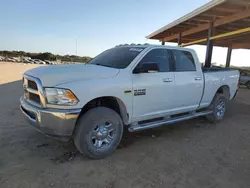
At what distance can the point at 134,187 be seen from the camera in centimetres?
263

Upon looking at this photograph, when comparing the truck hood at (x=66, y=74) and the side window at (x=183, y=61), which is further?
the side window at (x=183, y=61)

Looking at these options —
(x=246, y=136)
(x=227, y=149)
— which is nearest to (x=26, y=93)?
(x=227, y=149)

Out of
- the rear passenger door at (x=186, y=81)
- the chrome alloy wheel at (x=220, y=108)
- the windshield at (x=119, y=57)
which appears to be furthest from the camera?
the chrome alloy wheel at (x=220, y=108)

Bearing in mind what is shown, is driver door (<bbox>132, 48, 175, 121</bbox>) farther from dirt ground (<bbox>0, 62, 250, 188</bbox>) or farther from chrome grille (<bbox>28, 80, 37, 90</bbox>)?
chrome grille (<bbox>28, 80, 37, 90</bbox>)

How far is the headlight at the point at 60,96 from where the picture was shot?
2906 mm

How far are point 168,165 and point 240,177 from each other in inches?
41.7

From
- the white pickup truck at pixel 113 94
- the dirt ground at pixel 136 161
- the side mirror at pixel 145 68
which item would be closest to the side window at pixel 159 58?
the white pickup truck at pixel 113 94

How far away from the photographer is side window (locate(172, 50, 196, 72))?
4.53 meters

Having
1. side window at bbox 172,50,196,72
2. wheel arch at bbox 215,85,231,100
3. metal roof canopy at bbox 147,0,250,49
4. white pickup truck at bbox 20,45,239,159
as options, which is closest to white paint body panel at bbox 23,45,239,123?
white pickup truck at bbox 20,45,239,159

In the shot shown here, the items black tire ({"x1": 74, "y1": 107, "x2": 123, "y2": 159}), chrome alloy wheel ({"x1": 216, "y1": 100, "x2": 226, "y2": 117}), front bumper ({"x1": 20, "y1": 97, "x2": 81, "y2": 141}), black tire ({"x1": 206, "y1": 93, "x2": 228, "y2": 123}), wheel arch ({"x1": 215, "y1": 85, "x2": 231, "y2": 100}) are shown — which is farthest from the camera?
wheel arch ({"x1": 215, "y1": 85, "x2": 231, "y2": 100})

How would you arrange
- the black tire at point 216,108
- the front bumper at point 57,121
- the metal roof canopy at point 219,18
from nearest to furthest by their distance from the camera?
1. the front bumper at point 57,121
2. the black tire at point 216,108
3. the metal roof canopy at point 219,18

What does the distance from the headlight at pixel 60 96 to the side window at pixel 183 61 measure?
2.54 m

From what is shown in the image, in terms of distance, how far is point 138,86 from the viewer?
11.9ft

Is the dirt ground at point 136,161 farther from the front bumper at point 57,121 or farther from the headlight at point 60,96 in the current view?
the headlight at point 60,96
